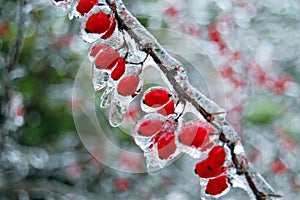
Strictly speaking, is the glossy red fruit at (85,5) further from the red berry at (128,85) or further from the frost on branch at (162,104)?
the red berry at (128,85)

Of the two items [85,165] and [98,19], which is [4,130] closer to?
[85,165]

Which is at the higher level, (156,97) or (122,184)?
(156,97)

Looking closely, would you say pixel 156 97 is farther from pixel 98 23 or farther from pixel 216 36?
pixel 216 36

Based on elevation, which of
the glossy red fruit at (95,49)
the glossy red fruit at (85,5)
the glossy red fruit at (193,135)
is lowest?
the glossy red fruit at (193,135)

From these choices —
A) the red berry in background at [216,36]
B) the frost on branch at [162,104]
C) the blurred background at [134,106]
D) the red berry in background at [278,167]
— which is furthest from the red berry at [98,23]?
the red berry in background at [278,167]

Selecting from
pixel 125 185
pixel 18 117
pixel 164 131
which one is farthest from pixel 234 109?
pixel 164 131

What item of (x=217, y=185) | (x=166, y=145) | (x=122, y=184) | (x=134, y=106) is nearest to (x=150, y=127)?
(x=166, y=145)

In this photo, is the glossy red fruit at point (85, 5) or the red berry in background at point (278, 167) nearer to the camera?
the glossy red fruit at point (85, 5)
